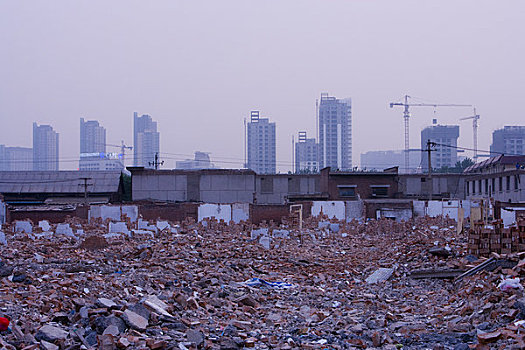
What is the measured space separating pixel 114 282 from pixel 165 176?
33.9m

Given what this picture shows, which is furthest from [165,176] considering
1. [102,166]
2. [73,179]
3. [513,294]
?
[102,166]

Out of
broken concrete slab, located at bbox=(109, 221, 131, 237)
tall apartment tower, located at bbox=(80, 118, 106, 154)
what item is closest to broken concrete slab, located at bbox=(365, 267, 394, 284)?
broken concrete slab, located at bbox=(109, 221, 131, 237)

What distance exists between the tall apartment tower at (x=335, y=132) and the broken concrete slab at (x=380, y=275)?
108107 mm

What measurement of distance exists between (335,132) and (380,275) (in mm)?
114360

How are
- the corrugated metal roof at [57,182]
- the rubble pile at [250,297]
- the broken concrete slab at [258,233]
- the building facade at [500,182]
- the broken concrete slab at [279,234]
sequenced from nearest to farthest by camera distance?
the rubble pile at [250,297]
the broken concrete slab at [258,233]
the broken concrete slab at [279,234]
the building facade at [500,182]
the corrugated metal roof at [57,182]

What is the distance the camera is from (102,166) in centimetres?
13088

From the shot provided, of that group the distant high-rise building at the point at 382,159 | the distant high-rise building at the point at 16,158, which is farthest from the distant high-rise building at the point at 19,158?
the distant high-rise building at the point at 382,159

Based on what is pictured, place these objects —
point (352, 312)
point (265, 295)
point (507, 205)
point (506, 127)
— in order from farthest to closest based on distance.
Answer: point (506, 127), point (507, 205), point (265, 295), point (352, 312)

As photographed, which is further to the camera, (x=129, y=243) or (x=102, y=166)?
(x=102, y=166)

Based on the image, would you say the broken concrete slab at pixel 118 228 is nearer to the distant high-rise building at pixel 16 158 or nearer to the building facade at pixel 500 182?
the building facade at pixel 500 182

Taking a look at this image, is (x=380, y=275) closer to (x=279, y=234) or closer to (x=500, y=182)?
(x=279, y=234)

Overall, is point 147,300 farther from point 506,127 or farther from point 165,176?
point 506,127

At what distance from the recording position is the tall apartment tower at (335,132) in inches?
4882

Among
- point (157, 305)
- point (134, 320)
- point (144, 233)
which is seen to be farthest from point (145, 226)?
point (134, 320)
